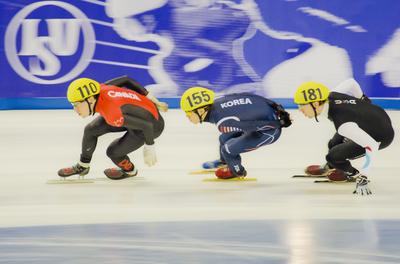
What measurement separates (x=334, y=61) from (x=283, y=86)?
0.84 m

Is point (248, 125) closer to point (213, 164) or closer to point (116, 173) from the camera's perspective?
point (213, 164)

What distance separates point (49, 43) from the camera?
15.7m

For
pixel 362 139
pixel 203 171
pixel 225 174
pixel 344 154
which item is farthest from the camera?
pixel 203 171

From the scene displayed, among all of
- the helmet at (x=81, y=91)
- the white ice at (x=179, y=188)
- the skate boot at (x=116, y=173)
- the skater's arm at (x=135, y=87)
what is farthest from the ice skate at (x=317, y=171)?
the helmet at (x=81, y=91)

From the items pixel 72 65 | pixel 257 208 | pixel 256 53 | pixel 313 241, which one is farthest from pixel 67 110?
pixel 313 241

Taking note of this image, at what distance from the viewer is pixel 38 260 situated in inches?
241

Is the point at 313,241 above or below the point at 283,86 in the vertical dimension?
below

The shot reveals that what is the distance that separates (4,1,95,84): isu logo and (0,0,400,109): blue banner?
2 centimetres

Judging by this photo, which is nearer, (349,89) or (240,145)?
(240,145)

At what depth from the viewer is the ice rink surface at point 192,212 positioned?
6.30 meters

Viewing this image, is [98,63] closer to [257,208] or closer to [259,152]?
[259,152]

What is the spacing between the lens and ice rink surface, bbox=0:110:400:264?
630 cm

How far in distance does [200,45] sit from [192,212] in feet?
26.6

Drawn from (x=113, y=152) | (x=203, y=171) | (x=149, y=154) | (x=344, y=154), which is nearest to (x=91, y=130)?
(x=113, y=152)
